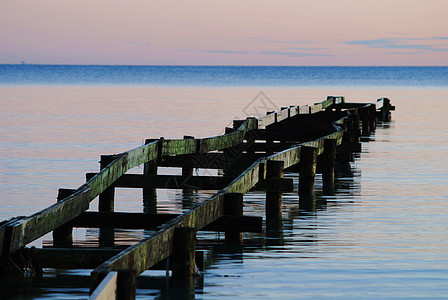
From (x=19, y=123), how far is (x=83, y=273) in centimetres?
2547

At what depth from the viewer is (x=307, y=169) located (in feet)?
43.3

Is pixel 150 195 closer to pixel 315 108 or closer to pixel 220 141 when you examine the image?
pixel 220 141

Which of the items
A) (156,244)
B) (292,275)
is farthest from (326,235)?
(156,244)

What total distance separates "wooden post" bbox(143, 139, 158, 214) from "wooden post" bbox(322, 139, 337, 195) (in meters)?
3.53

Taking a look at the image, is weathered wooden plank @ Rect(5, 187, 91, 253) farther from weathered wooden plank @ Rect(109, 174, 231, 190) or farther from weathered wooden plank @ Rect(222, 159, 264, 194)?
weathered wooden plank @ Rect(109, 174, 231, 190)

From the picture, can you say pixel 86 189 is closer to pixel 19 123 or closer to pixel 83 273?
pixel 83 273

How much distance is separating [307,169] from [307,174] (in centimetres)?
16

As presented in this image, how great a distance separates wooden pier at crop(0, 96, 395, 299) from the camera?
6.41 m

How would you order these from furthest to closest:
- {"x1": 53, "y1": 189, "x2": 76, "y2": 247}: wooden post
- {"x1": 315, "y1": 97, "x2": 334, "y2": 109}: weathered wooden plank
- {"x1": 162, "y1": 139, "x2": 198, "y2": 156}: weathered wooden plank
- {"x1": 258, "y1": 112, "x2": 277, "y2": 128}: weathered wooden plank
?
{"x1": 315, "y1": 97, "x2": 334, "y2": 109}: weathered wooden plank
{"x1": 258, "y1": 112, "x2": 277, "y2": 128}: weathered wooden plank
{"x1": 162, "y1": 139, "x2": 198, "y2": 156}: weathered wooden plank
{"x1": 53, "y1": 189, "x2": 76, "y2": 247}: wooden post

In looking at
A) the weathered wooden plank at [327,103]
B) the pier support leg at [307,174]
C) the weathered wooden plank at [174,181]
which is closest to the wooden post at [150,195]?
the weathered wooden plank at [174,181]

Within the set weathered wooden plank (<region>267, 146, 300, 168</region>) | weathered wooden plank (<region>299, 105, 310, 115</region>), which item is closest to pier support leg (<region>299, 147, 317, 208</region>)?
weathered wooden plank (<region>267, 146, 300, 168</region>)

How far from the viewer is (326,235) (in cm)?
1028

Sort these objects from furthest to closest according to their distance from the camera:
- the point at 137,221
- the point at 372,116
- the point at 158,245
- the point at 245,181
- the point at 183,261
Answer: the point at 372,116, the point at 245,181, the point at 137,221, the point at 183,261, the point at 158,245

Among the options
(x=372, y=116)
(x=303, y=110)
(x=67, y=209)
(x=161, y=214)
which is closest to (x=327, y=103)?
(x=372, y=116)
